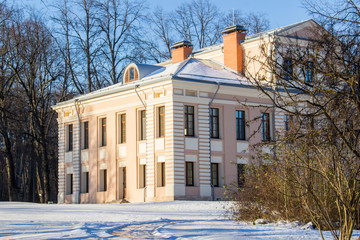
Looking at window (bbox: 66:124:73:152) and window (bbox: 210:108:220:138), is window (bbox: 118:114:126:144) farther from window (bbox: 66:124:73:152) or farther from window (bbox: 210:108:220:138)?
window (bbox: 66:124:73:152)

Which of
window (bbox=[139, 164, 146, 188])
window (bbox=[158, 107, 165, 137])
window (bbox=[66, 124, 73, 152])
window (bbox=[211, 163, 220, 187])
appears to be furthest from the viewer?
window (bbox=[66, 124, 73, 152])

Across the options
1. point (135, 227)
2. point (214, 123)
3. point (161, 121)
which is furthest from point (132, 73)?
point (135, 227)

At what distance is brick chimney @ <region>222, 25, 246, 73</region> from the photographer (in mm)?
37750

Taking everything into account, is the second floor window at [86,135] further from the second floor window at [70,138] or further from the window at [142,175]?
the window at [142,175]

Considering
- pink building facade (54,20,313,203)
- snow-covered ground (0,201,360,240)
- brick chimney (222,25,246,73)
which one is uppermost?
brick chimney (222,25,246,73)

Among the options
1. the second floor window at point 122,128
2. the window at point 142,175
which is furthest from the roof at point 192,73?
the window at point 142,175

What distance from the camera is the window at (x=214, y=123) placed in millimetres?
34491

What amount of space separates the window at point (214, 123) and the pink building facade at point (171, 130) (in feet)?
0.18

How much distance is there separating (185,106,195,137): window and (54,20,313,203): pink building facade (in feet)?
0.18

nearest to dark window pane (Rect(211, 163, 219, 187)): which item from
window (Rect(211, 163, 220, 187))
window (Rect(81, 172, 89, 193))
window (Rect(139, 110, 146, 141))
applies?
window (Rect(211, 163, 220, 187))

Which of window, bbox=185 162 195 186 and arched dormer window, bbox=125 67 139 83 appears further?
arched dormer window, bbox=125 67 139 83

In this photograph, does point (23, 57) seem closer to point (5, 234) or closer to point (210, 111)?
point (210, 111)

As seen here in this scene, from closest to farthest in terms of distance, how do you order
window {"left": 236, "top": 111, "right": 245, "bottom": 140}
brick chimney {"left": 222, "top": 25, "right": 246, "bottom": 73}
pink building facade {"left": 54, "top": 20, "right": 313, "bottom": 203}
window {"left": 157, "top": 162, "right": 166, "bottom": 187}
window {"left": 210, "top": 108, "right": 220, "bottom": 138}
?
pink building facade {"left": 54, "top": 20, "right": 313, "bottom": 203} < window {"left": 157, "top": 162, "right": 166, "bottom": 187} < window {"left": 210, "top": 108, "right": 220, "bottom": 138} < window {"left": 236, "top": 111, "right": 245, "bottom": 140} < brick chimney {"left": 222, "top": 25, "right": 246, "bottom": 73}

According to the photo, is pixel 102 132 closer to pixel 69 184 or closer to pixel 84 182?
pixel 84 182
